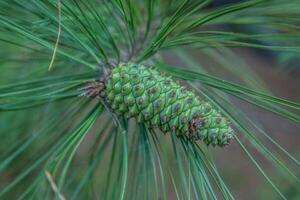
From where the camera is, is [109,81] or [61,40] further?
[61,40]

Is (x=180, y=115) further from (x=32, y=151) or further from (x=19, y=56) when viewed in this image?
(x=32, y=151)

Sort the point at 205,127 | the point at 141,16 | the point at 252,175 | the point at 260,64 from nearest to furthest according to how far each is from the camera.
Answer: the point at 205,127
the point at 141,16
the point at 252,175
the point at 260,64

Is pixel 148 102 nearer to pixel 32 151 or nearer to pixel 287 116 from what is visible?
pixel 287 116

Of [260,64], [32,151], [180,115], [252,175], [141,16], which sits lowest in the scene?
[252,175]

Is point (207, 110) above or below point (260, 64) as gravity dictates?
above

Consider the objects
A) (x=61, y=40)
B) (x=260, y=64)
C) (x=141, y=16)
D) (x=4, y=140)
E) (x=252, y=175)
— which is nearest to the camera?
(x=61, y=40)

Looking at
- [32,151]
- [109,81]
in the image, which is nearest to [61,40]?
[109,81]
